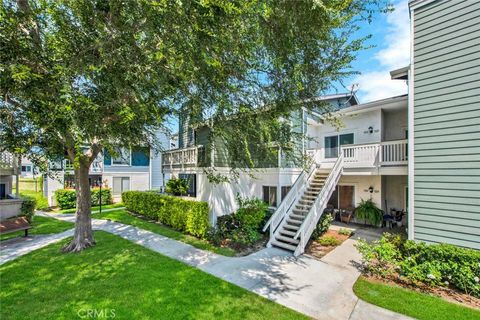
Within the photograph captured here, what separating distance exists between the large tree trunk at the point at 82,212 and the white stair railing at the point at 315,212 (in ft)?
26.1

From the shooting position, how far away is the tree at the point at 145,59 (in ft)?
13.3

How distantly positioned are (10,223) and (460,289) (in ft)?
52.1

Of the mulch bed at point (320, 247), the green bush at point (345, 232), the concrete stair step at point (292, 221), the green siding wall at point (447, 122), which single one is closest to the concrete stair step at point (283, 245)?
the mulch bed at point (320, 247)

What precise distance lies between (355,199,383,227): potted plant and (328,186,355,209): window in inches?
37.5

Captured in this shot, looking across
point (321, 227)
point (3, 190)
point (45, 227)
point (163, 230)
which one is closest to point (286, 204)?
point (321, 227)

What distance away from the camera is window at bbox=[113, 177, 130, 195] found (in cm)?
2156

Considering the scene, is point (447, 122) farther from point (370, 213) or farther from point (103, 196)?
point (103, 196)

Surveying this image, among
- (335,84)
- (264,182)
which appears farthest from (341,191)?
(335,84)

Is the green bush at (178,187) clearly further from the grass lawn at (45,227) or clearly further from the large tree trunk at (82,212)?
the grass lawn at (45,227)

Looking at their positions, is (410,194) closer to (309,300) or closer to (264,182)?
(309,300)

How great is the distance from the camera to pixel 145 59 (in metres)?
4.90

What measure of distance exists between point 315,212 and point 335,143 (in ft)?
20.5

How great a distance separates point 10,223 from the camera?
32.1 ft

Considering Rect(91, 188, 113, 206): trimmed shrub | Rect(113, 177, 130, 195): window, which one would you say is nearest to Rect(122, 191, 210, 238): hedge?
Rect(91, 188, 113, 206): trimmed shrub
